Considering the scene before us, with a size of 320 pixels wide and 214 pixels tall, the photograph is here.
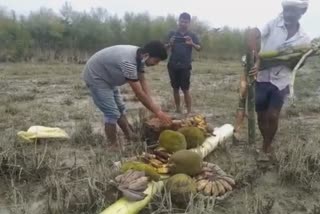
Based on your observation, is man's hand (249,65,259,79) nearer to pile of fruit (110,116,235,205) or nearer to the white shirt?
the white shirt

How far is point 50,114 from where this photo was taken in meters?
8.48

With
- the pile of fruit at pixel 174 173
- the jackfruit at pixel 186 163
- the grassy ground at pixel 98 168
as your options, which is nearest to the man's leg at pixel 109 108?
the grassy ground at pixel 98 168

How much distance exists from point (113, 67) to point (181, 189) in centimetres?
209

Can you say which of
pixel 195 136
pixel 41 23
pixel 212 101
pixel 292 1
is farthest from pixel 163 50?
pixel 41 23

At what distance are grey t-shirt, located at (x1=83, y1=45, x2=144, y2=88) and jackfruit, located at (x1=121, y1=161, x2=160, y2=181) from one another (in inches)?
51.1

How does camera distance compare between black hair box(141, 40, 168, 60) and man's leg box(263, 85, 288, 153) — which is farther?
man's leg box(263, 85, 288, 153)

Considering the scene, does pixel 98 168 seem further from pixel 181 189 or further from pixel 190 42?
pixel 190 42

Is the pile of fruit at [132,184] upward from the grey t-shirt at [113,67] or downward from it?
downward

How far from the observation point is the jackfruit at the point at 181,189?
419cm

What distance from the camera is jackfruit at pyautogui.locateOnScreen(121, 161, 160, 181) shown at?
14.4 feet

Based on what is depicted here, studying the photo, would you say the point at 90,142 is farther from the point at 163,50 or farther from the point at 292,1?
the point at 292,1

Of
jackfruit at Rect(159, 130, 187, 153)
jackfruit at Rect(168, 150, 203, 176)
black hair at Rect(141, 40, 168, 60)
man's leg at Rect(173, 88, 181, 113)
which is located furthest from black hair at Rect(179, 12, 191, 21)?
jackfruit at Rect(168, 150, 203, 176)

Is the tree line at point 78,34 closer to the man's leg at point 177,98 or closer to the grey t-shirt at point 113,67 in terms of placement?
the man's leg at point 177,98

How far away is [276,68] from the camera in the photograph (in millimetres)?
5582
